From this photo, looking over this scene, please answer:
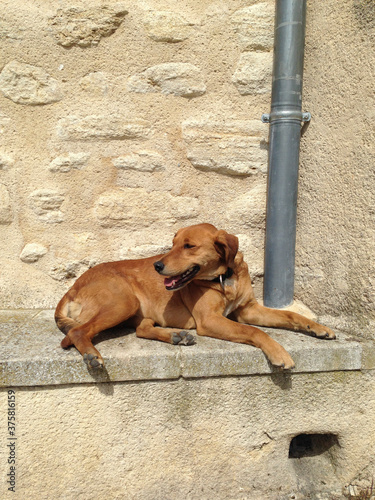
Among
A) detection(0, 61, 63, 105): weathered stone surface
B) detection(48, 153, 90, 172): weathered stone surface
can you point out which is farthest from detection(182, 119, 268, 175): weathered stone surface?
detection(0, 61, 63, 105): weathered stone surface

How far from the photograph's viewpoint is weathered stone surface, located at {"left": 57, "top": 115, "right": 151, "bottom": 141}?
3.35 m

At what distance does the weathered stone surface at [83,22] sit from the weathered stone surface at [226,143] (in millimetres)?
1000

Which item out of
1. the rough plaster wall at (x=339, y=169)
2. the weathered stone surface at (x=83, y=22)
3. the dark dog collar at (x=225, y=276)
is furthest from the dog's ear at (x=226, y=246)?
the weathered stone surface at (x=83, y=22)

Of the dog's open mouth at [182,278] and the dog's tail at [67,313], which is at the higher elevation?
the dog's open mouth at [182,278]

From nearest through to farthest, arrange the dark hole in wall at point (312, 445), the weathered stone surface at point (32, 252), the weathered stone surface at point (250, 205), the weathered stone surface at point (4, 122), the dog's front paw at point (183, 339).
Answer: the dog's front paw at point (183, 339) → the dark hole in wall at point (312, 445) → the weathered stone surface at point (4, 122) → the weathered stone surface at point (32, 252) → the weathered stone surface at point (250, 205)

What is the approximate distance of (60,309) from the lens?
297cm

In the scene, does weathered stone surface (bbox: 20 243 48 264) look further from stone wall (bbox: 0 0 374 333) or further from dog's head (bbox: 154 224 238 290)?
dog's head (bbox: 154 224 238 290)

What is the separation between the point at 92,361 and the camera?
7.95 ft

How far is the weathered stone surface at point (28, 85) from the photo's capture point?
10.7ft

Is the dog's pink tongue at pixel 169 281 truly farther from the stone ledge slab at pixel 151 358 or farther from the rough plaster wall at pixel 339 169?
the rough plaster wall at pixel 339 169

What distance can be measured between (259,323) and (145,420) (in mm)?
1179

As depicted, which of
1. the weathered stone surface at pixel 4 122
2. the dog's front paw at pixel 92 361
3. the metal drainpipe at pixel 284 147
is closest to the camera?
the dog's front paw at pixel 92 361

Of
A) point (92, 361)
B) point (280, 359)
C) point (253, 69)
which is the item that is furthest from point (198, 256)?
point (253, 69)

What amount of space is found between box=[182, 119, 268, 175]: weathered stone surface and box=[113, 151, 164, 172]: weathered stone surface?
280 millimetres
